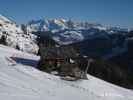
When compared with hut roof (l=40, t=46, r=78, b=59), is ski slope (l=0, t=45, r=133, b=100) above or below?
below

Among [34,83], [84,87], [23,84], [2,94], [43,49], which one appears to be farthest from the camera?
[43,49]

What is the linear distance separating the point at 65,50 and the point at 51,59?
244 cm

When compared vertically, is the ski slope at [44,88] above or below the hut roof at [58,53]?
below

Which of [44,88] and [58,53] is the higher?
[58,53]

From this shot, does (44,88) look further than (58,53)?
No

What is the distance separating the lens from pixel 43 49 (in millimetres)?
40000

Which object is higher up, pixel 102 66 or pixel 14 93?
pixel 14 93

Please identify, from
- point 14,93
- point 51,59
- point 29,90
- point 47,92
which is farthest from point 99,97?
point 51,59

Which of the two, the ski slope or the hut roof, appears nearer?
the ski slope

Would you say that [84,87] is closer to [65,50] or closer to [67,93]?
[67,93]

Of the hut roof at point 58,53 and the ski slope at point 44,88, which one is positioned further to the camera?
A: the hut roof at point 58,53

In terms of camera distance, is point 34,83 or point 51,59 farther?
point 51,59

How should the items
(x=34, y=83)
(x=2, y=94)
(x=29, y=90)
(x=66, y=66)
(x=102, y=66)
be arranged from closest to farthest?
1. (x=2, y=94)
2. (x=29, y=90)
3. (x=34, y=83)
4. (x=66, y=66)
5. (x=102, y=66)

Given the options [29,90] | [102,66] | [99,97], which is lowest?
[102,66]
